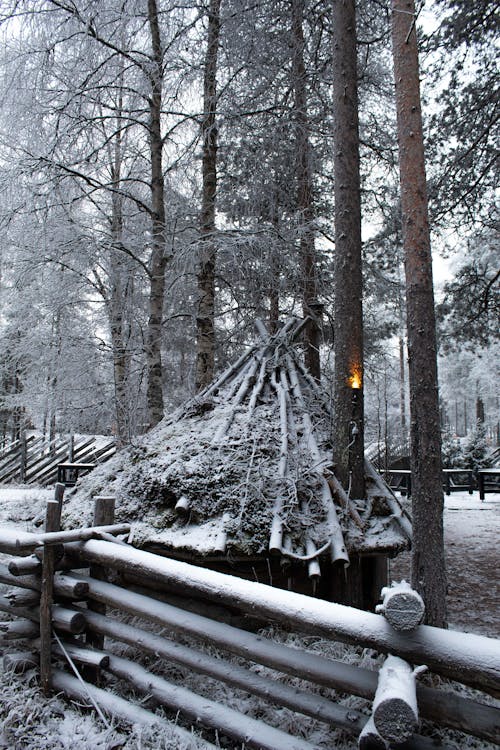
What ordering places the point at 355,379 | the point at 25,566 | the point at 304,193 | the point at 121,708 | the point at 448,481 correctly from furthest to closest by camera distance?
1. the point at 448,481
2. the point at 304,193
3. the point at 355,379
4. the point at 25,566
5. the point at 121,708

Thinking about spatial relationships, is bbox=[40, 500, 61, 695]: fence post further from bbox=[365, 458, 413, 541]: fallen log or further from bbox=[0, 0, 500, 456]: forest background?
bbox=[0, 0, 500, 456]: forest background

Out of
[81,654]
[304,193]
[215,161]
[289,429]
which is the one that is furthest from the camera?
[215,161]

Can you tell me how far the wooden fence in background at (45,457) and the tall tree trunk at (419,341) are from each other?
11.5 meters

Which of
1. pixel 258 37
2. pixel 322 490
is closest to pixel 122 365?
pixel 258 37

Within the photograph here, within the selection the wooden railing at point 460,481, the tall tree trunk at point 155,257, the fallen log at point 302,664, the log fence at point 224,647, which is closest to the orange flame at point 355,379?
the log fence at point 224,647

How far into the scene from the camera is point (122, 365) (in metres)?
12.5

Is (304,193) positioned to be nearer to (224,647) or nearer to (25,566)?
(25,566)

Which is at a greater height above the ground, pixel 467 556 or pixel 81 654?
pixel 81 654

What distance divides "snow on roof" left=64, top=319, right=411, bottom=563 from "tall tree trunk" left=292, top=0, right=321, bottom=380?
1.85 m

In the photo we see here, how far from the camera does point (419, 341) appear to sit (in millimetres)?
4418

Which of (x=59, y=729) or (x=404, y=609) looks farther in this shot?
(x=59, y=729)

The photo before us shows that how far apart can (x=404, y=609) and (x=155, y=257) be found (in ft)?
26.4

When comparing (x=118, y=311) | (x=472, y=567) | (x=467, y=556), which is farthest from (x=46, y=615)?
(x=118, y=311)

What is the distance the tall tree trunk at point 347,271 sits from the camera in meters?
5.44
